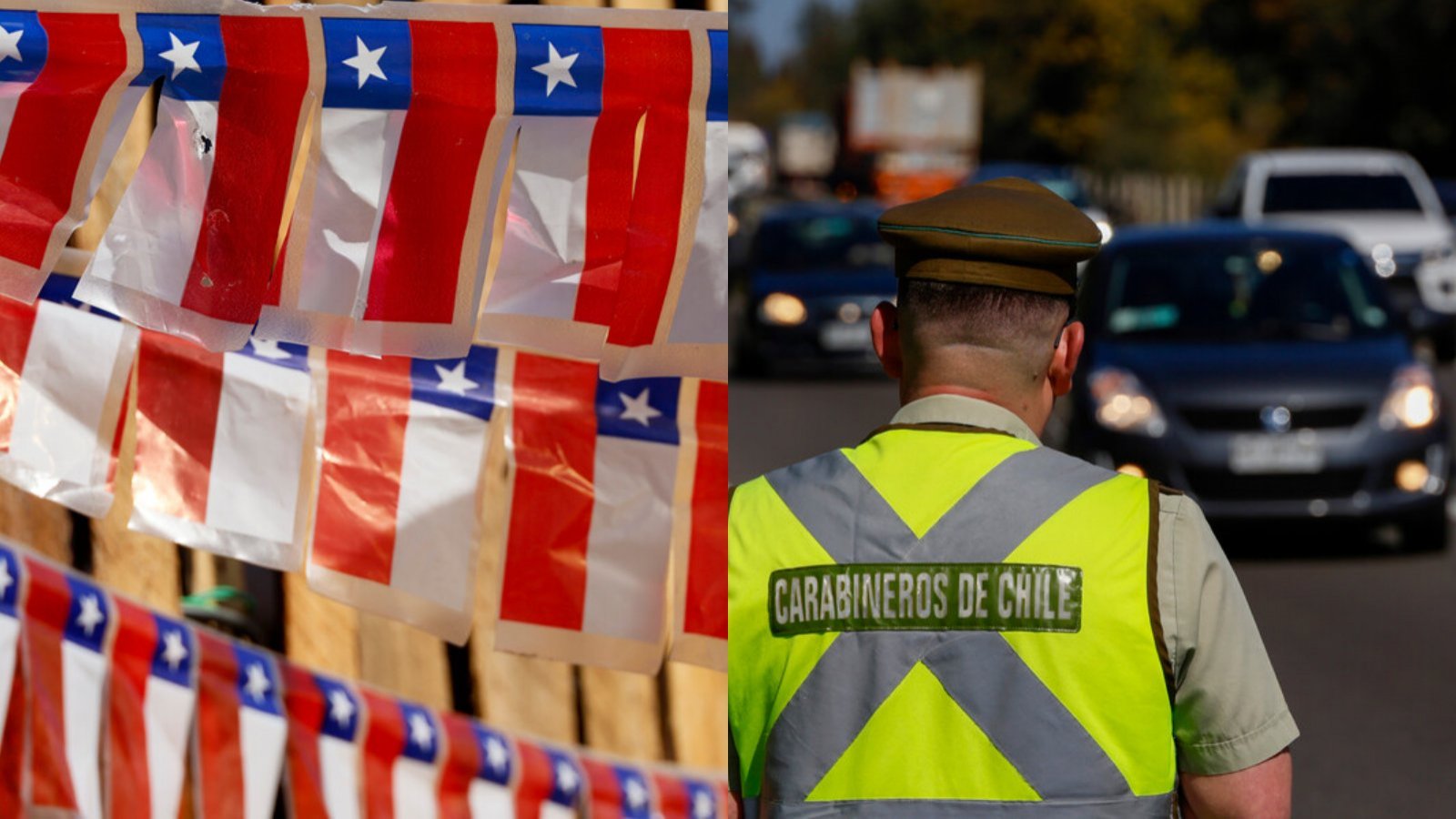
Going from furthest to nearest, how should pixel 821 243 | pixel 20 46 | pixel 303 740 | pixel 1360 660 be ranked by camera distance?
pixel 821 243
pixel 1360 660
pixel 303 740
pixel 20 46

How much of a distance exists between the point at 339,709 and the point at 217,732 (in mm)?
188

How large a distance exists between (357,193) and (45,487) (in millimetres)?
583

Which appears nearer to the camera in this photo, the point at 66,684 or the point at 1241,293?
the point at 66,684

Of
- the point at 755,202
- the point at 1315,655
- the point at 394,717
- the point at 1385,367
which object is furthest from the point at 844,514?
the point at 755,202

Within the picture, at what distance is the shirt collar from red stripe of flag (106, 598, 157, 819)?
55.5 inches

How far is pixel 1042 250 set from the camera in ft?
7.99

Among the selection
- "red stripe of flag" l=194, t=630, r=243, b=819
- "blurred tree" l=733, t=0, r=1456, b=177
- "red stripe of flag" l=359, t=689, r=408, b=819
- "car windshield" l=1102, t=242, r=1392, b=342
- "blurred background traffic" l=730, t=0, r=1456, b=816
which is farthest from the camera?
"blurred tree" l=733, t=0, r=1456, b=177

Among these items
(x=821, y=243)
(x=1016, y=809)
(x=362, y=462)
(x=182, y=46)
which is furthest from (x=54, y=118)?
(x=821, y=243)

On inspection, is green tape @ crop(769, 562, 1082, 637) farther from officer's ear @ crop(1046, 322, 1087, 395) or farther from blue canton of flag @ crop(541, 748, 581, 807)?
blue canton of flag @ crop(541, 748, 581, 807)

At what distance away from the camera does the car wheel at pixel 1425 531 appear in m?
10.3

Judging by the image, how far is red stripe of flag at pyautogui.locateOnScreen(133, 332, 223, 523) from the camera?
10.1ft

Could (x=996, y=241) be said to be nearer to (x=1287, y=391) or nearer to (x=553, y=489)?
(x=553, y=489)

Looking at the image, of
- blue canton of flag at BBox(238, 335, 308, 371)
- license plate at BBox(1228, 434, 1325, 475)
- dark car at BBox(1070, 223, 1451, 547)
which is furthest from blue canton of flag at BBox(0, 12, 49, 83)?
license plate at BBox(1228, 434, 1325, 475)

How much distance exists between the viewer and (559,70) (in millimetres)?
2922
